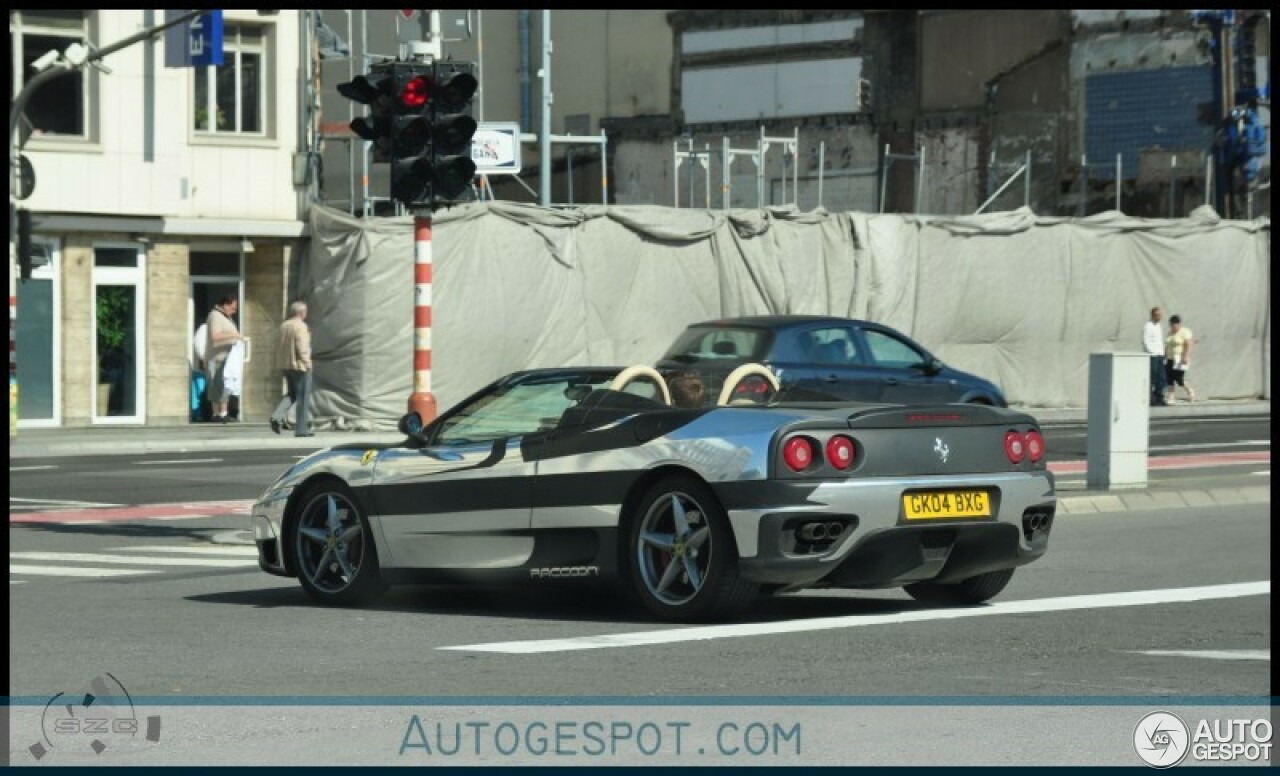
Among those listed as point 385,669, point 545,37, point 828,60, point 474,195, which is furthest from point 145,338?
point 385,669

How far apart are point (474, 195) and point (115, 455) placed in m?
10.3

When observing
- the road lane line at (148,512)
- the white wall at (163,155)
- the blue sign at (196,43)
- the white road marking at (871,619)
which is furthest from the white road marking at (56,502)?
the white wall at (163,155)

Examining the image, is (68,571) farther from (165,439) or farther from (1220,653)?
(165,439)

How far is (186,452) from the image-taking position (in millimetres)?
28297

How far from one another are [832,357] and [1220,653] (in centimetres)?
1452

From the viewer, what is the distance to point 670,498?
1056 centimetres

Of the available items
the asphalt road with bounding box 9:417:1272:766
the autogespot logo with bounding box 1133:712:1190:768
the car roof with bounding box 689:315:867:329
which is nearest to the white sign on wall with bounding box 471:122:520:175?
the car roof with bounding box 689:315:867:329

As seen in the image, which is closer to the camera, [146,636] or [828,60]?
[146,636]

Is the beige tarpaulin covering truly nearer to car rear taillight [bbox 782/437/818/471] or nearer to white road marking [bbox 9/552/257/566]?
white road marking [bbox 9/552/257/566]

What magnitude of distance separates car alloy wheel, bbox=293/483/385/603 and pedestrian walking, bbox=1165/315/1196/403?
28.3 m

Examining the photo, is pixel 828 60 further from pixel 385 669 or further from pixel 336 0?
pixel 385 669

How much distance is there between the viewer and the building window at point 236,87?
3506 cm

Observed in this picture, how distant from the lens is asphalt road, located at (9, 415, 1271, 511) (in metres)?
20.6

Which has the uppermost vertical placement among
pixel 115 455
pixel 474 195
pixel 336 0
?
pixel 336 0
